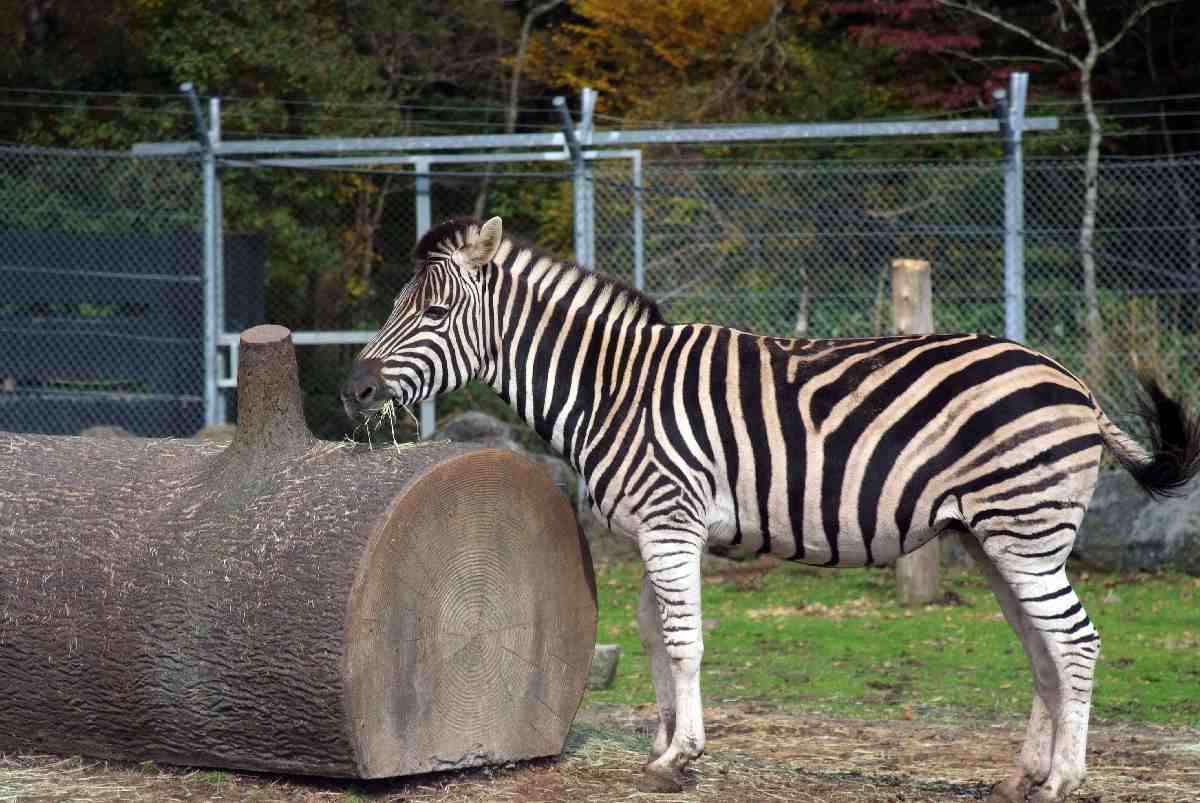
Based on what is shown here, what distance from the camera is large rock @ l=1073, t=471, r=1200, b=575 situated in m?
11.4

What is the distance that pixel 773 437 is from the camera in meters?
6.04

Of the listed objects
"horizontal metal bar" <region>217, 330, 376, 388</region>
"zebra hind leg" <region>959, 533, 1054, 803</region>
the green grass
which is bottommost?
the green grass

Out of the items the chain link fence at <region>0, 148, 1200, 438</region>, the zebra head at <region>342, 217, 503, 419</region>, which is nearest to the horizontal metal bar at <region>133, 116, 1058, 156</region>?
the chain link fence at <region>0, 148, 1200, 438</region>

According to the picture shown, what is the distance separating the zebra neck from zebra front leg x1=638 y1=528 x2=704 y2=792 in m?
0.55

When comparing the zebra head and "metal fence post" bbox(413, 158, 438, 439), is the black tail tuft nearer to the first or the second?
the zebra head

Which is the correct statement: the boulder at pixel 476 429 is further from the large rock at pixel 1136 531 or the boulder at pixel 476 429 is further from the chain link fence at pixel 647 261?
the large rock at pixel 1136 531

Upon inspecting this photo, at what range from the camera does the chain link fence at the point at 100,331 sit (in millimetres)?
12680

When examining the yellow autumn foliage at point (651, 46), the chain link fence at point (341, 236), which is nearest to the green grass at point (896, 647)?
the chain link fence at point (341, 236)

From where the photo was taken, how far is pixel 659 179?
51.3ft

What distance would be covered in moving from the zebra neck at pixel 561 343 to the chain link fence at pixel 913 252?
5282 mm

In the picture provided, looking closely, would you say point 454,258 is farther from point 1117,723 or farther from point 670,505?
point 1117,723

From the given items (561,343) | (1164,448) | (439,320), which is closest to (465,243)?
(439,320)

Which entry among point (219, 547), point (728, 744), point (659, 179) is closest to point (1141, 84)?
point (659, 179)

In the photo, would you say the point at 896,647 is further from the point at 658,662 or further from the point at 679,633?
the point at 679,633
